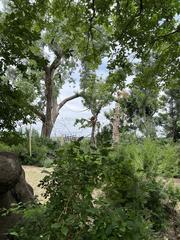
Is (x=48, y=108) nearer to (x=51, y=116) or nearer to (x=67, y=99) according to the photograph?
(x=51, y=116)

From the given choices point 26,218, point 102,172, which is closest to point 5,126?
point 26,218

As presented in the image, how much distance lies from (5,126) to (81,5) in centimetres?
384

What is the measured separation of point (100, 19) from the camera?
7.29 m

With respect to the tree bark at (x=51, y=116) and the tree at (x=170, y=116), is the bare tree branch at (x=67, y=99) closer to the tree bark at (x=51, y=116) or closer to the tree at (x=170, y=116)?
the tree bark at (x=51, y=116)

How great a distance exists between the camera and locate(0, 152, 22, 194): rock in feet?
15.4

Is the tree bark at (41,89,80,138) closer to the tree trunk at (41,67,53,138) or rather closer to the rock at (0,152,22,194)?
the tree trunk at (41,67,53,138)

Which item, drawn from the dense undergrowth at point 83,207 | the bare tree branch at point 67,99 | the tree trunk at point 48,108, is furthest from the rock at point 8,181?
the bare tree branch at point 67,99

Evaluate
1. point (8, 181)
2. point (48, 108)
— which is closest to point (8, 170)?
point (8, 181)

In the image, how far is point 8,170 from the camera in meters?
4.75

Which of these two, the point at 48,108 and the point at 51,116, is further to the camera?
the point at 51,116

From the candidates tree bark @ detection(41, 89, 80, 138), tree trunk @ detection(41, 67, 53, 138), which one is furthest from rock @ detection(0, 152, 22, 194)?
tree trunk @ detection(41, 67, 53, 138)

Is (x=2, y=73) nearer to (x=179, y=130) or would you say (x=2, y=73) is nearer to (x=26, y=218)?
(x=26, y=218)

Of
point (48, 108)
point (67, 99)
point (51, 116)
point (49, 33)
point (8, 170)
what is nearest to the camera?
point (8, 170)

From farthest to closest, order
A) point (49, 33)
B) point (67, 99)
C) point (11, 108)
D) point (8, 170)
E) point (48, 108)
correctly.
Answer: point (67, 99), point (48, 108), point (49, 33), point (8, 170), point (11, 108)
